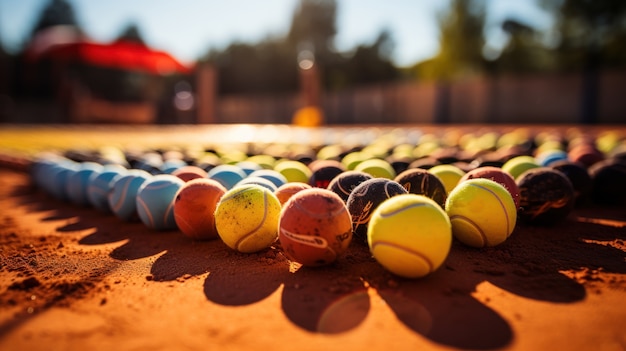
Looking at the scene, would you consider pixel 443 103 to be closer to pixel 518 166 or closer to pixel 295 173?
pixel 518 166

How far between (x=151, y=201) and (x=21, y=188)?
6051 millimetres

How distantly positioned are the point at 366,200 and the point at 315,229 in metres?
0.87

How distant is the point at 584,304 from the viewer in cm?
304

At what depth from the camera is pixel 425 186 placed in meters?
5.03

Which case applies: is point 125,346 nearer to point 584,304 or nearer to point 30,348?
point 30,348

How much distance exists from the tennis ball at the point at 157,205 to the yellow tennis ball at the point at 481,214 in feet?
11.1

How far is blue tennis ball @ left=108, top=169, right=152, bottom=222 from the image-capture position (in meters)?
5.90

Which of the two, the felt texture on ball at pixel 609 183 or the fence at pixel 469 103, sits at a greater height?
the fence at pixel 469 103

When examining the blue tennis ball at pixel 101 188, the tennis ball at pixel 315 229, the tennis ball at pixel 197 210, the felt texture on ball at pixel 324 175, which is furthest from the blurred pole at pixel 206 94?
the tennis ball at pixel 315 229

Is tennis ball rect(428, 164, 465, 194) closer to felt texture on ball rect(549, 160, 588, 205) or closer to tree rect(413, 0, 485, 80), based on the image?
felt texture on ball rect(549, 160, 588, 205)

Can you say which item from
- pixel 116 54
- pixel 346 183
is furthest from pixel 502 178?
pixel 116 54

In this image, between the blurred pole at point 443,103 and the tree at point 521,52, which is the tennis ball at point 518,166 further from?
the tree at point 521,52

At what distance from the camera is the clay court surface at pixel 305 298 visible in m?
2.61

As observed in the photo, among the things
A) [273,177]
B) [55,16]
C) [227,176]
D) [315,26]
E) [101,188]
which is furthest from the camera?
[315,26]
